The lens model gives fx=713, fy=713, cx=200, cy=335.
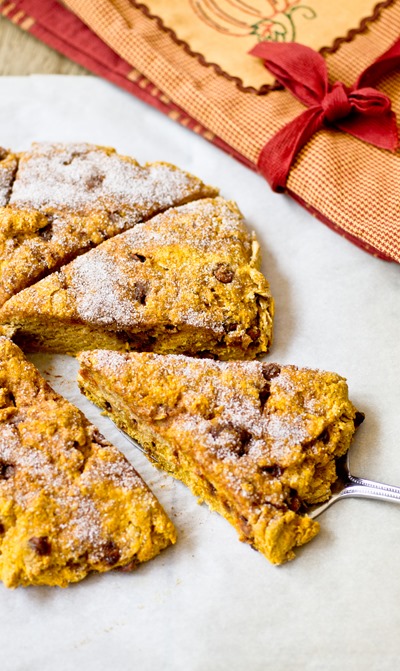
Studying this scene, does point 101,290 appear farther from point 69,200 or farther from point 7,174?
point 7,174

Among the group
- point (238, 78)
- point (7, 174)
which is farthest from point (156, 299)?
point (238, 78)

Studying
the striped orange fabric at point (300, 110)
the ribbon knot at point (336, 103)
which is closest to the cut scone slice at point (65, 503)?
the striped orange fabric at point (300, 110)

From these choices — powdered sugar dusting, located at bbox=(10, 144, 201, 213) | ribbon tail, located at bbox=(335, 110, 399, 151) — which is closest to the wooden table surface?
powdered sugar dusting, located at bbox=(10, 144, 201, 213)

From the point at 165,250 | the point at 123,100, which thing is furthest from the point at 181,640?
the point at 123,100

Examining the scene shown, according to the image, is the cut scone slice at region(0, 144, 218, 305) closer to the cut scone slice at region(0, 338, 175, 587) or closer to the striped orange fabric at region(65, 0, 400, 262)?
the striped orange fabric at region(65, 0, 400, 262)

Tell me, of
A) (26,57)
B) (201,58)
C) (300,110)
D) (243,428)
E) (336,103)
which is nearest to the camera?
(243,428)

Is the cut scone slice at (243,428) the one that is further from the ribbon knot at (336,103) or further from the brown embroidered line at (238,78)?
the brown embroidered line at (238,78)
